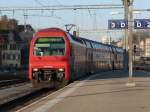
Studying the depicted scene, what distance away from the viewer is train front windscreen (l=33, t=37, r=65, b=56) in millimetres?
32031

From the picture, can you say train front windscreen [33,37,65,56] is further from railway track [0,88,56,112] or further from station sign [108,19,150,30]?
station sign [108,19,150,30]

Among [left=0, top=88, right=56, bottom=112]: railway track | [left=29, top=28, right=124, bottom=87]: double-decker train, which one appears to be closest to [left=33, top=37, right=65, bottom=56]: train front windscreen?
[left=29, top=28, right=124, bottom=87]: double-decker train

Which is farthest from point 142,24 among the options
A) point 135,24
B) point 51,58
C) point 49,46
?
point 51,58

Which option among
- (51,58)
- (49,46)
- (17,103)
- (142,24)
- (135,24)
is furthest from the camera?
(142,24)

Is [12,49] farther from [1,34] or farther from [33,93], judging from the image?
[33,93]

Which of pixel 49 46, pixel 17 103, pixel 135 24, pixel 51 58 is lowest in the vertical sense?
pixel 17 103

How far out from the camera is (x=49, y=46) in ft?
105

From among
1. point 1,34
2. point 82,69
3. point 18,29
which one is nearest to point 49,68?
point 82,69

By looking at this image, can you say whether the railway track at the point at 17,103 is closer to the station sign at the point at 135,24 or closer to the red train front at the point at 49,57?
the red train front at the point at 49,57

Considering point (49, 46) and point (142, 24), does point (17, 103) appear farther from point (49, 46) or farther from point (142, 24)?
point (142, 24)

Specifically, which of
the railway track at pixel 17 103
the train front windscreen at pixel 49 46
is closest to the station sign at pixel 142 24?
the train front windscreen at pixel 49 46

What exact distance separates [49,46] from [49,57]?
78 cm

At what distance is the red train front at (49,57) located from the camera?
3139cm

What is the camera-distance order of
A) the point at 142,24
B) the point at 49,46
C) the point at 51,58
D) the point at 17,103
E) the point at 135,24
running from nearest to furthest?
the point at 17,103 < the point at 51,58 < the point at 49,46 < the point at 135,24 < the point at 142,24
